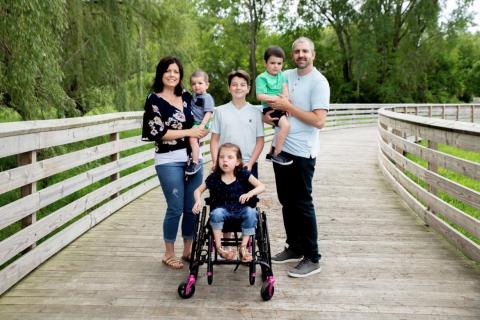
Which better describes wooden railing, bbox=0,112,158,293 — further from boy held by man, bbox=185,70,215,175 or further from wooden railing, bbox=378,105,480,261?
wooden railing, bbox=378,105,480,261

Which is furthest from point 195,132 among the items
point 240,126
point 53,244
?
point 53,244

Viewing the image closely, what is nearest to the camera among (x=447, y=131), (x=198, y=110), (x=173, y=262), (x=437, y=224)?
(x=173, y=262)

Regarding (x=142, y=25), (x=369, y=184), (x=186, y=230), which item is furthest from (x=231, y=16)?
(x=186, y=230)

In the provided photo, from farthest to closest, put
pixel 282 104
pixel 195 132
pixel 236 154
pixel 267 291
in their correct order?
pixel 195 132 → pixel 282 104 → pixel 236 154 → pixel 267 291

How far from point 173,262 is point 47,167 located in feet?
4.35

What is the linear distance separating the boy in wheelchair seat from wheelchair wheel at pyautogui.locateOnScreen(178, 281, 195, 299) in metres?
0.30

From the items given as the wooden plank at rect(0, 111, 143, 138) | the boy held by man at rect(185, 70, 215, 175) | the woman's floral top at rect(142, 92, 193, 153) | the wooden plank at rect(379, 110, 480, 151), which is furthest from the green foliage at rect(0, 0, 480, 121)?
the wooden plank at rect(379, 110, 480, 151)

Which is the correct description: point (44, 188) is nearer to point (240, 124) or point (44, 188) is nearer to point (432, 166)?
point (240, 124)

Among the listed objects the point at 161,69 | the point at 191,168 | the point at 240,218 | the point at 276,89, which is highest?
the point at 161,69

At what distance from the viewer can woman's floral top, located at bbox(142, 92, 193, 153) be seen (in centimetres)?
432

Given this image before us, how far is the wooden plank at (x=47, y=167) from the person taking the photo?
404 centimetres

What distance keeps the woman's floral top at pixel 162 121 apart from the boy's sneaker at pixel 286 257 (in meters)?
1.21

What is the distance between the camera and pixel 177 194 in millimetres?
4480

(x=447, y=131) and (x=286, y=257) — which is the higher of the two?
(x=447, y=131)
